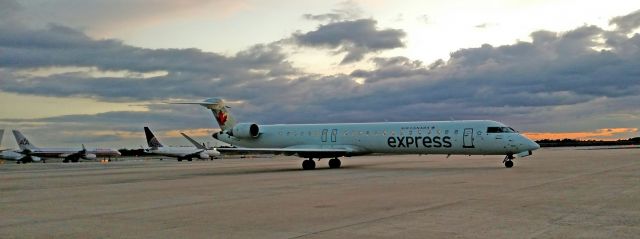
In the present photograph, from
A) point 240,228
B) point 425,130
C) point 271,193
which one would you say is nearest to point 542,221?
point 240,228

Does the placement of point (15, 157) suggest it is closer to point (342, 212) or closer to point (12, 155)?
point (12, 155)

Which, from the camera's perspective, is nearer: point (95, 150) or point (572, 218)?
point (572, 218)

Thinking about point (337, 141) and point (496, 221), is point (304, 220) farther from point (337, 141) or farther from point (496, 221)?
point (337, 141)

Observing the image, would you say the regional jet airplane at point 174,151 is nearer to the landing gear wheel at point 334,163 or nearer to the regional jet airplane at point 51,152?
the regional jet airplane at point 51,152

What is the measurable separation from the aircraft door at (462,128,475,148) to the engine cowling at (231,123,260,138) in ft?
43.8

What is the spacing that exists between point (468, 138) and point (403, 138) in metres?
3.41

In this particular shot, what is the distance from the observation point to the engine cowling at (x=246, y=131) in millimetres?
34719

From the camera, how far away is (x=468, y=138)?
1061 inches

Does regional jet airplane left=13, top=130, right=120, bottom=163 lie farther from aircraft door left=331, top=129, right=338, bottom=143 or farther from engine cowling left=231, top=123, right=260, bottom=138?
aircraft door left=331, top=129, right=338, bottom=143

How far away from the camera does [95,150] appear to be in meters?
73.4

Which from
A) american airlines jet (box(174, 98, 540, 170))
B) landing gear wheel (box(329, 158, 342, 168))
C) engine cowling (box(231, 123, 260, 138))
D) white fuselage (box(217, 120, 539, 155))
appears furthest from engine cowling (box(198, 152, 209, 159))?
landing gear wheel (box(329, 158, 342, 168))

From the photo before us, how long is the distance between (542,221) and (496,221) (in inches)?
27.7

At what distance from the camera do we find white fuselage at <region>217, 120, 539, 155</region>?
86.6ft

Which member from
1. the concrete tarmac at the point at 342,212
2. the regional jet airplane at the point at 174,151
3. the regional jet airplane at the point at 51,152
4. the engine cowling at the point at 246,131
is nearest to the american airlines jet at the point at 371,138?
the engine cowling at the point at 246,131
